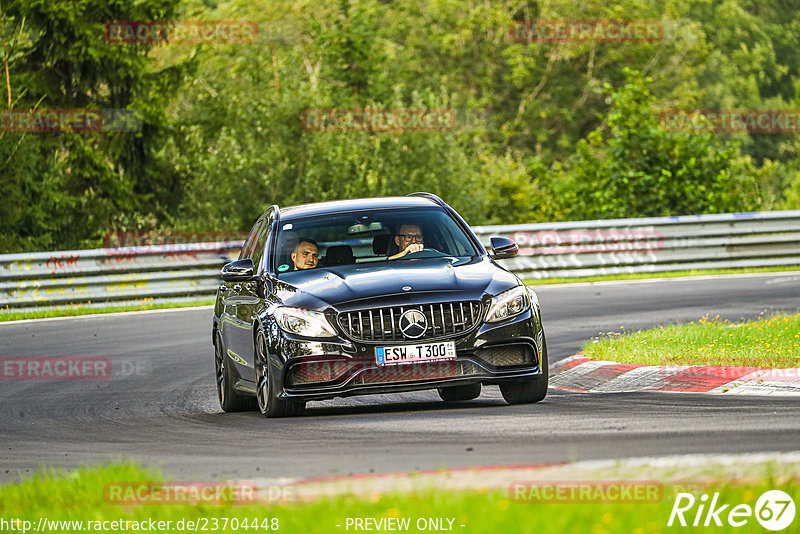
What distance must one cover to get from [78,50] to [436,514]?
93.9ft

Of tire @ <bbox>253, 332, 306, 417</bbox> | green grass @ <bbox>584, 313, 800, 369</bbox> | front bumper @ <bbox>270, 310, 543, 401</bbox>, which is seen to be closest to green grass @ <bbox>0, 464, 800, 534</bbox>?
front bumper @ <bbox>270, 310, 543, 401</bbox>

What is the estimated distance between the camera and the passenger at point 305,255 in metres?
10.8

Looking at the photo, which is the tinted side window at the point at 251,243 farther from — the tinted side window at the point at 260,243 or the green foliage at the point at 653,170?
the green foliage at the point at 653,170

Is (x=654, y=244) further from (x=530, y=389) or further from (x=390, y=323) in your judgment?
(x=390, y=323)

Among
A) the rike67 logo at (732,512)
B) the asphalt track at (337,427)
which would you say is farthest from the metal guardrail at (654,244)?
the rike67 logo at (732,512)

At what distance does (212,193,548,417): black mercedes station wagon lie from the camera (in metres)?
9.62

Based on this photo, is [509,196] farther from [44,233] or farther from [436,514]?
[436,514]

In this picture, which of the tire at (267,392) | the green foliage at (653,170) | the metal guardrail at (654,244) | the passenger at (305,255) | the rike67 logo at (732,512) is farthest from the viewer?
the green foliage at (653,170)

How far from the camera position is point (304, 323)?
9734 mm

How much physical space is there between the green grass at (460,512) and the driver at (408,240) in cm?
461

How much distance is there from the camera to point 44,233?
1152 inches

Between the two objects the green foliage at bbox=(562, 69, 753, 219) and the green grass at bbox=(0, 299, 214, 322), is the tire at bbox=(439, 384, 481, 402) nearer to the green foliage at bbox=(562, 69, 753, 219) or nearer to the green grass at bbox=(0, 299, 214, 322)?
the green grass at bbox=(0, 299, 214, 322)

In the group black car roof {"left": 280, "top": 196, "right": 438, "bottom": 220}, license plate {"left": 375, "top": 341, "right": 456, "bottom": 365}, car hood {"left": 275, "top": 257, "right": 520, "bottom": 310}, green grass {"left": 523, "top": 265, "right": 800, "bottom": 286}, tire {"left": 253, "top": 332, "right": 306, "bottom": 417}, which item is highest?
black car roof {"left": 280, "top": 196, "right": 438, "bottom": 220}

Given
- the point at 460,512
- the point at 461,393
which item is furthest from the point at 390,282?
the point at 460,512
